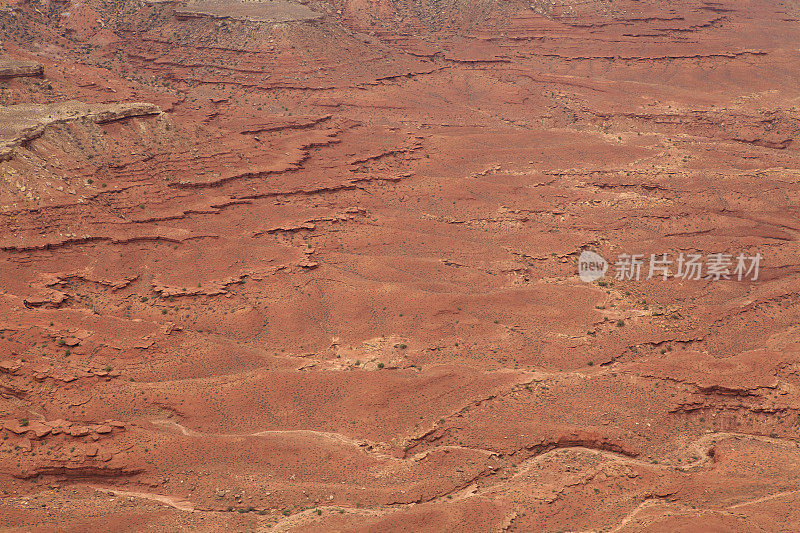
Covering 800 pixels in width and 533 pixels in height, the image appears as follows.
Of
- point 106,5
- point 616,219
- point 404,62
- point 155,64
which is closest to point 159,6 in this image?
point 106,5

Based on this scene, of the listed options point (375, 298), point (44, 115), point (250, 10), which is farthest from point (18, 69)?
point (250, 10)

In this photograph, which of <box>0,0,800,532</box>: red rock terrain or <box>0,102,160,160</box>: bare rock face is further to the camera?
<box>0,102,160,160</box>: bare rock face

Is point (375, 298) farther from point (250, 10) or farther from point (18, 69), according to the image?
point (250, 10)

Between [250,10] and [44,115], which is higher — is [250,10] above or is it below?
above

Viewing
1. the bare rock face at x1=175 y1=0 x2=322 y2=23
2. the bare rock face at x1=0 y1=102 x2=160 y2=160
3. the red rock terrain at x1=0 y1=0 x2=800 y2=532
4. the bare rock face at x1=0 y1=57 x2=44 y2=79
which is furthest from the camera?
the bare rock face at x1=175 y1=0 x2=322 y2=23

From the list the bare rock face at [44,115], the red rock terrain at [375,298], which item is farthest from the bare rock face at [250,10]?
the bare rock face at [44,115]

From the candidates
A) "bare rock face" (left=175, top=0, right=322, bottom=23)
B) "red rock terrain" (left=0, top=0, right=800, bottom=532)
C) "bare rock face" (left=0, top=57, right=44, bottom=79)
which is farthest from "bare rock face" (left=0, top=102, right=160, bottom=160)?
"bare rock face" (left=175, top=0, right=322, bottom=23)

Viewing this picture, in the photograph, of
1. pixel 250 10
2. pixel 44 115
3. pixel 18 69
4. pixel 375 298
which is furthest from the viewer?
pixel 250 10

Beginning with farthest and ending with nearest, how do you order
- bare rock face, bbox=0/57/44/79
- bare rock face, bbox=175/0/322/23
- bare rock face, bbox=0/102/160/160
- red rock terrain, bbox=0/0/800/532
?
bare rock face, bbox=175/0/322/23 → bare rock face, bbox=0/57/44/79 → bare rock face, bbox=0/102/160/160 → red rock terrain, bbox=0/0/800/532

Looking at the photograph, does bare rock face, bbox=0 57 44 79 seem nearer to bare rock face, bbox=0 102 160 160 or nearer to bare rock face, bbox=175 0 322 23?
bare rock face, bbox=0 102 160 160

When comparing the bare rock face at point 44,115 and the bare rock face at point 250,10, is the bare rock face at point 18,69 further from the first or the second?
the bare rock face at point 250,10
